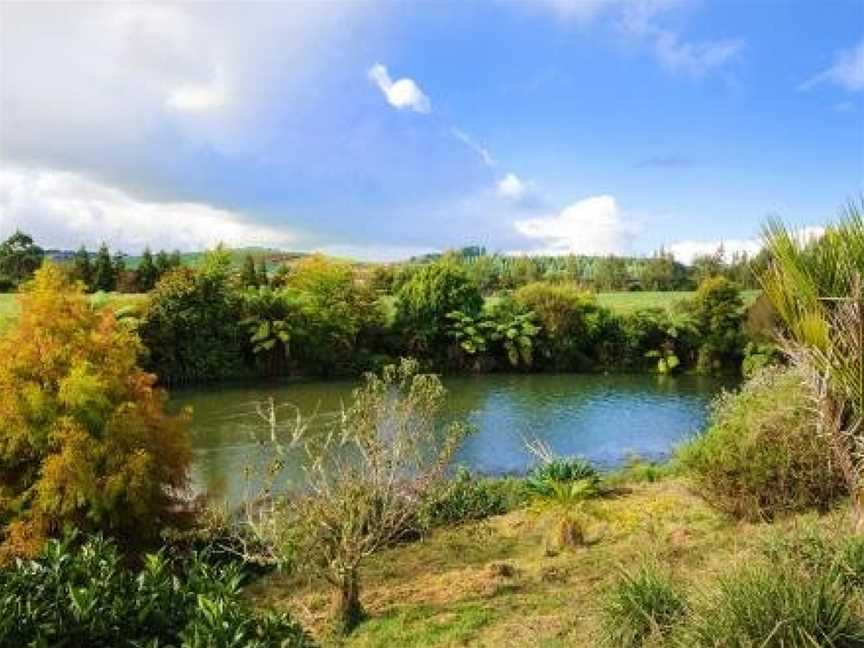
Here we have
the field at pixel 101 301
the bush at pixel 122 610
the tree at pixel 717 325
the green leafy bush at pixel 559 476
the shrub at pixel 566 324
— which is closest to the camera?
the bush at pixel 122 610

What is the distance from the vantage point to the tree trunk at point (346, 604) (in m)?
7.84

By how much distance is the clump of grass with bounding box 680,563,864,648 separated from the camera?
4.22 meters

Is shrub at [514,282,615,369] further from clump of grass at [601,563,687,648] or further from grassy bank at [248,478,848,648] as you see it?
clump of grass at [601,563,687,648]

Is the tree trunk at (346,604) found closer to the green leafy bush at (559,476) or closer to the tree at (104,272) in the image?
the green leafy bush at (559,476)

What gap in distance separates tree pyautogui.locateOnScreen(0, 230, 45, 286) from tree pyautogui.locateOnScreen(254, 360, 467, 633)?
44755 mm

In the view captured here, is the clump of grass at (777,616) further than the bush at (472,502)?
No

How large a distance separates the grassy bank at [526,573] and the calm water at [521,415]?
15.7 ft

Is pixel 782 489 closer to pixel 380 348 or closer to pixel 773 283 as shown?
pixel 773 283

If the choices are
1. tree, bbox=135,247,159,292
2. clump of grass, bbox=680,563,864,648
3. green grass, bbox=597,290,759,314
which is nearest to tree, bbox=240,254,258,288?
tree, bbox=135,247,159,292

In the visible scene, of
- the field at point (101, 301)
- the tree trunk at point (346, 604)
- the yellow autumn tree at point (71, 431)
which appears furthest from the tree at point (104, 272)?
the tree trunk at point (346, 604)

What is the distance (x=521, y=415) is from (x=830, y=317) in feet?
75.7

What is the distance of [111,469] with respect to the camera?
10750mm

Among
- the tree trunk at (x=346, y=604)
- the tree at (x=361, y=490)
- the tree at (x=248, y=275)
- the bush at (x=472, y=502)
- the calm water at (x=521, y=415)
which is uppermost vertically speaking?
the tree at (x=248, y=275)

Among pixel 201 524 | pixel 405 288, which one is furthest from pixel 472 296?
pixel 201 524
